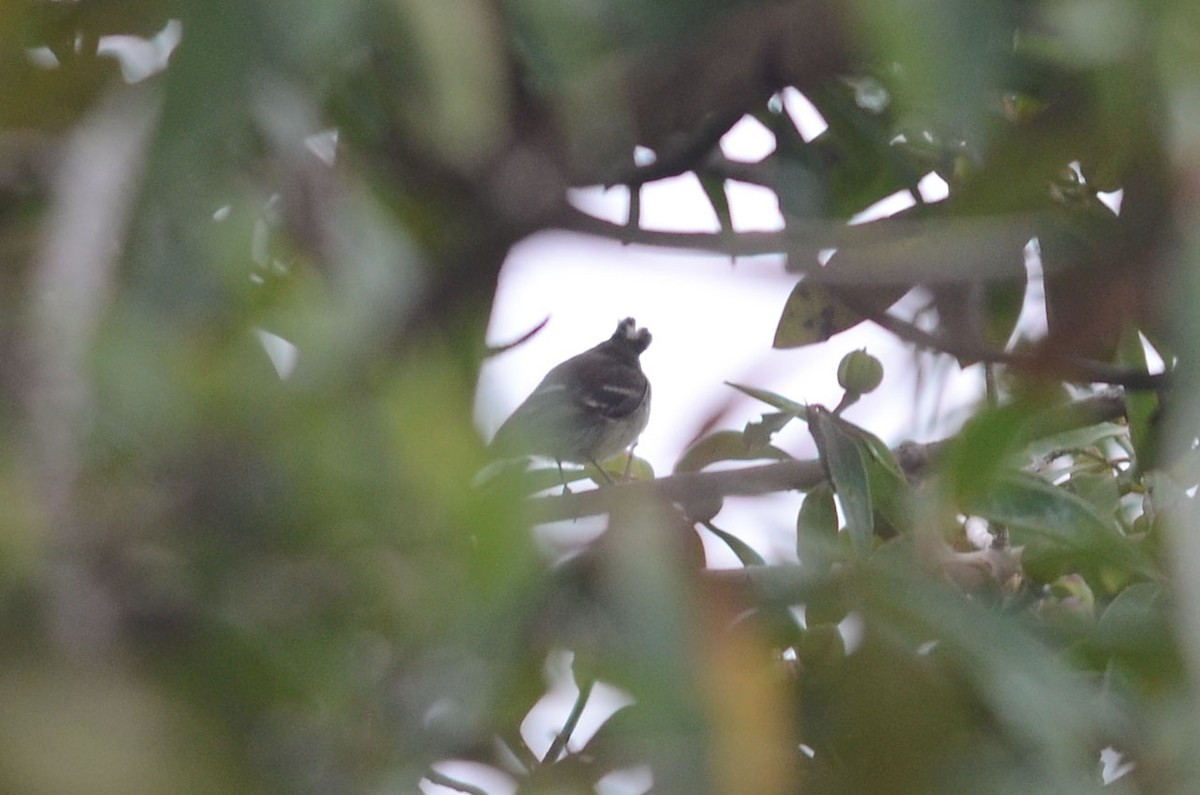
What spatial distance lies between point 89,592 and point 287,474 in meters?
0.06

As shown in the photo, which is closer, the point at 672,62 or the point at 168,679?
the point at 168,679

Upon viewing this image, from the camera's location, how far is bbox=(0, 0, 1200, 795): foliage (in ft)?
1.13

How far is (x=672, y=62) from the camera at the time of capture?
54 cm

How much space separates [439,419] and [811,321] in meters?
0.65

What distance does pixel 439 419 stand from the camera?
370 mm

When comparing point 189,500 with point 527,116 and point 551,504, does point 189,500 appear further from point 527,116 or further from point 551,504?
point 527,116

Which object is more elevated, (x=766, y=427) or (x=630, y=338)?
(x=766, y=427)

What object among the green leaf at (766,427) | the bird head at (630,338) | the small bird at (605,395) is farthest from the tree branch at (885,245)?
the bird head at (630,338)

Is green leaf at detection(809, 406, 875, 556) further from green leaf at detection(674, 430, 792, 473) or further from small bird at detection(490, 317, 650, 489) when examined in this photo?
small bird at detection(490, 317, 650, 489)

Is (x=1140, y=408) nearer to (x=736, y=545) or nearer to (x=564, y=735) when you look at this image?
(x=736, y=545)

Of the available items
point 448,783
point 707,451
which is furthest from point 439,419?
point 707,451

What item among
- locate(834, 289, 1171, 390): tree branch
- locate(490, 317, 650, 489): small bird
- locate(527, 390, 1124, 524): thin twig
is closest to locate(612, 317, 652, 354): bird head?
locate(490, 317, 650, 489): small bird

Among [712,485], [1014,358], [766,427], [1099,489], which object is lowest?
[1099,489]

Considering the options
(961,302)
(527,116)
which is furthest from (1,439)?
(961,302)
